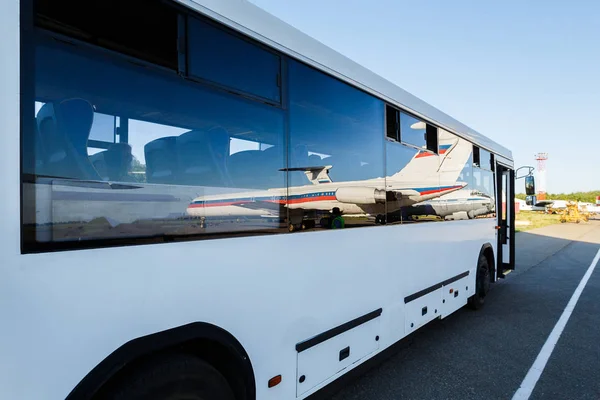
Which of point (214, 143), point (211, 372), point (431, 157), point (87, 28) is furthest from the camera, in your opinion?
point (431, 157)

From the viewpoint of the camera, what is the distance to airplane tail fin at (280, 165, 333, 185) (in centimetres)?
265

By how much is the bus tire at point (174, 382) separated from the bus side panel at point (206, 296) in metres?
0.16

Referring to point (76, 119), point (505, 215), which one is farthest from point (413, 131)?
point (505, 215)

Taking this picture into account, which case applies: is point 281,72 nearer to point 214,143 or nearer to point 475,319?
point 214,143

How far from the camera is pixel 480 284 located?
6293 millimetres

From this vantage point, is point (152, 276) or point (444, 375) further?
point (444, 375)

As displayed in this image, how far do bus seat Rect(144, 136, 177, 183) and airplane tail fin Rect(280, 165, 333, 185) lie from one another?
85 centimetres

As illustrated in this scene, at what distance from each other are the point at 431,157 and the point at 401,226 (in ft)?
3.62

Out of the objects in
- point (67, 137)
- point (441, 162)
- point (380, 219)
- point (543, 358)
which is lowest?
point (543, 358)

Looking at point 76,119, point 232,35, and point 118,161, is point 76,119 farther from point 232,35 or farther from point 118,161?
point 232,35

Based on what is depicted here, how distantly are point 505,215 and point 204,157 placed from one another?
7.35m

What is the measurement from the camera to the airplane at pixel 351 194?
7.26 feet

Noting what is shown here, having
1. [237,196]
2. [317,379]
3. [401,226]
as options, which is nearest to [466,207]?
[401,226]

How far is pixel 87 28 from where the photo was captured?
162 cm
